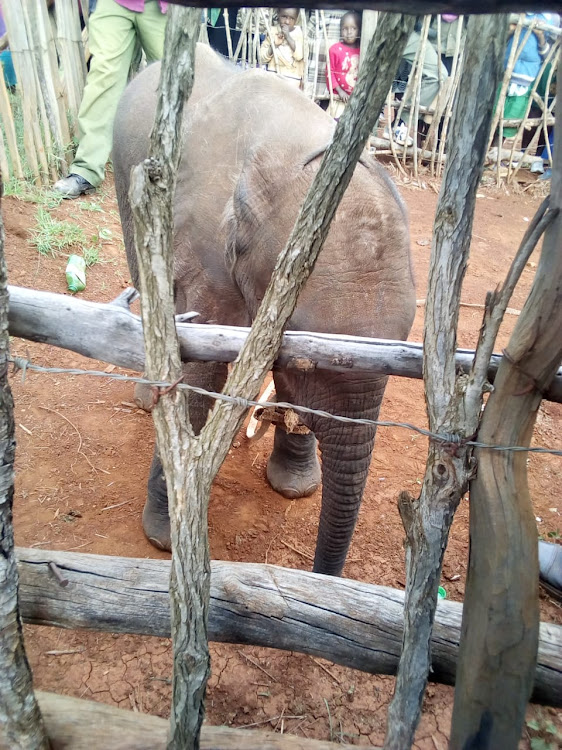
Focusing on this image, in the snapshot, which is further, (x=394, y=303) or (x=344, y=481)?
(x=344, y=481)

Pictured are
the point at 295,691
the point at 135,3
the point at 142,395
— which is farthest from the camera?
the point at 135,3

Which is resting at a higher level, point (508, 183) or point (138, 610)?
point (138, 610)

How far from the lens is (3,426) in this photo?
125 cm

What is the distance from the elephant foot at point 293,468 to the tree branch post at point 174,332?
1838 mm

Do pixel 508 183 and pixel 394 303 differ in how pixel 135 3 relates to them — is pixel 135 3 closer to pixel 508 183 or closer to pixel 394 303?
pixel 394 303

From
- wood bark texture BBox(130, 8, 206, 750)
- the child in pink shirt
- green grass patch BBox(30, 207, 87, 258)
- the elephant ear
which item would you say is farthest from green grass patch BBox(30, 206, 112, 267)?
the child in pink shirt

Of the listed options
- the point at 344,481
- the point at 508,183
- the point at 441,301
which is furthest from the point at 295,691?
the point at 508,183

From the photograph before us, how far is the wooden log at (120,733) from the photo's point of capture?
4.55 feet

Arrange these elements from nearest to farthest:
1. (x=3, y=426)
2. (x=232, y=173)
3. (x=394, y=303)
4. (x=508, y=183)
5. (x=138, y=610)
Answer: (x=3, y=426), (x=138, y=610), (x=394, y=303), (x=232, y=173), (x=508, y=183)

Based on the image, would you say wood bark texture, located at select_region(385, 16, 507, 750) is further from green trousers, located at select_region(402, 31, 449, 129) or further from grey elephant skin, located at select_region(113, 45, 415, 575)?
green trousers, located at select_region(402, 31, 449, 129)

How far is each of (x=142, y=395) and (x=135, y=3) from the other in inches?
135

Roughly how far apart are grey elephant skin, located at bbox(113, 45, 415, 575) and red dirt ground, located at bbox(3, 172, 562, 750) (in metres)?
0.38

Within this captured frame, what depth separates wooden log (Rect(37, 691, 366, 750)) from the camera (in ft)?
4.55

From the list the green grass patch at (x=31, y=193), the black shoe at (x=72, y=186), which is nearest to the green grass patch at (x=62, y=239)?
the green grass patch at (x=31, y=193)
